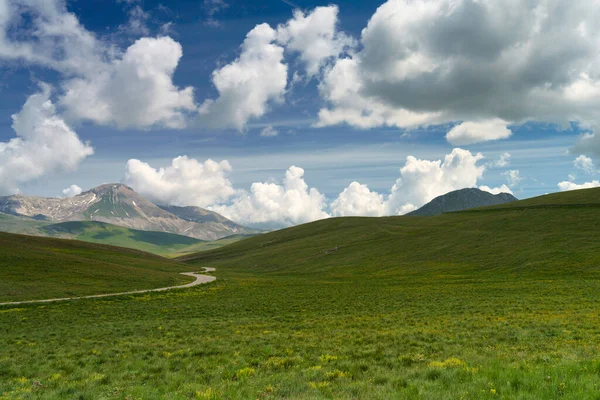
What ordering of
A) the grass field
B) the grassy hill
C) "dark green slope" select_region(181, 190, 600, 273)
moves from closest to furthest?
the grass field, the grassy hill, "dark green slope" select_region(181, 190, 600, 273)

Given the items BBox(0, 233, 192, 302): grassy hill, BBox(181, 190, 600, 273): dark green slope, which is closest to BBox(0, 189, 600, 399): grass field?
BBox(0, 233, 192, 302): grassy hill

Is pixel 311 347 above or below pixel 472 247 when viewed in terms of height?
above

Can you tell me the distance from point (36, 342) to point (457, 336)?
2971cm

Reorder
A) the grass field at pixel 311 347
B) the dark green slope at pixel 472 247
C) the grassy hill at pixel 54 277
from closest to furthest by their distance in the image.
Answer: the grass field at pixel 311 347 → the grassy hill at pixel 54 277 → the dark green slope at pixel 472 247

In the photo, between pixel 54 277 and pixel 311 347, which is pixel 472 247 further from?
pixel 54 277

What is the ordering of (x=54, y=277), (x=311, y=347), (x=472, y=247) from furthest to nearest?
(x=472, y=247)
(x=54, y=277)
(x=311, y=347)

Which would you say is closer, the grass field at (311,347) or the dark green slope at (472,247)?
the grass field at (311,347)


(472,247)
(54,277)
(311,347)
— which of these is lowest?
(472,247)

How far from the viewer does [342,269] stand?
4961 inches

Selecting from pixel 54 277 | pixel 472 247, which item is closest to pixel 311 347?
pixel 54 277

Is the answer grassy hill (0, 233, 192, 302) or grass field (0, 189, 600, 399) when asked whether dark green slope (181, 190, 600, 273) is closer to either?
grass field (0, 189, 600, 399)

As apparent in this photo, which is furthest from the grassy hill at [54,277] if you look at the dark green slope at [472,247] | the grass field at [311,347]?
the dark green slope at [472,247]

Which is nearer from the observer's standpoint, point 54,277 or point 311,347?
point 311,347

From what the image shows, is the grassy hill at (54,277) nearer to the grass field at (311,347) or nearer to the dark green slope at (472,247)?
the grass field at (311,347)
